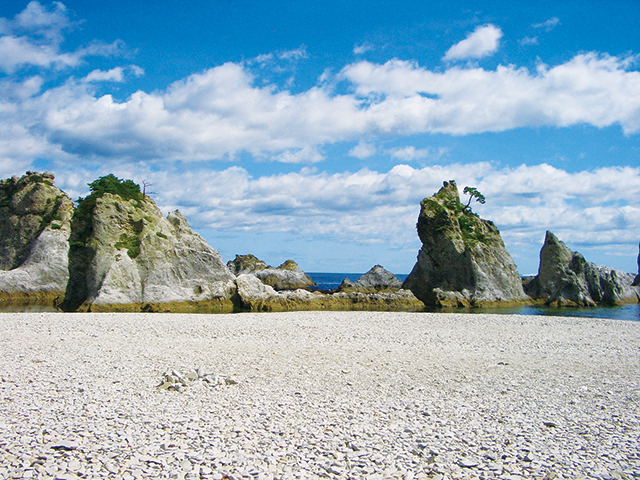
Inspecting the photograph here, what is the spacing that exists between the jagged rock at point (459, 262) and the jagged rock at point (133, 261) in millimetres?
22377

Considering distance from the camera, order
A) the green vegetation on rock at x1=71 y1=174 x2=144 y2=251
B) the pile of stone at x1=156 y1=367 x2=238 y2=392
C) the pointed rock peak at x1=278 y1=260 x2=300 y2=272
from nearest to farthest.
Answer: the pile of stone at x1=156 y1=367 x2=238 y2=392 → the green vegetation on rock at x1=71 y1=174 x2=144 y2=251 → the pointed rock peak at x1=278 y1=260 x2=300 y2=272

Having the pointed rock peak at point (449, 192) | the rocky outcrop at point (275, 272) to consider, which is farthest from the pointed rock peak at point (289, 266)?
the pointed rock peak at point (449, 192)

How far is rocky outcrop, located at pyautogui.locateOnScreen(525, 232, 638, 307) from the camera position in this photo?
46.3 metres

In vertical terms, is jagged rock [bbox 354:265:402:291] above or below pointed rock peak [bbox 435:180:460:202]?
below

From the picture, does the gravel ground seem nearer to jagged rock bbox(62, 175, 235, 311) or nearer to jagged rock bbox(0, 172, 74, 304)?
jagged rock bbox(62, 175, 235, 311)

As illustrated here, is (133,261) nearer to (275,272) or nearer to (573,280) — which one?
(275,272)

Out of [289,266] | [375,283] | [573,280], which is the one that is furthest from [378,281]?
[573,280]

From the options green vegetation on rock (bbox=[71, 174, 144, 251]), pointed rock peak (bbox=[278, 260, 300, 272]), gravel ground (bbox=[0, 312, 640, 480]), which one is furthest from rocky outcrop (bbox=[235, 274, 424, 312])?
pointed rock peak (bbox=[278, 260, 300, 272])

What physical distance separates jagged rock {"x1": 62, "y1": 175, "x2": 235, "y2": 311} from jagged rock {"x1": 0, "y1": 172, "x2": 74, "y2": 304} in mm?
10754

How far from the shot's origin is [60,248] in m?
44.4

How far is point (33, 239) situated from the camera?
1861 inches

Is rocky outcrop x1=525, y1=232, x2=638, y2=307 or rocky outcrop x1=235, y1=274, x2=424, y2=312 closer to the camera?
rocky outcrop x1=235, y1=274, x2=424, y2=312

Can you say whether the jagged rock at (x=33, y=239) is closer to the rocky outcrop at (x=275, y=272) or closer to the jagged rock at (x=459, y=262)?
the rocky outcrop at (x=275, y=272)

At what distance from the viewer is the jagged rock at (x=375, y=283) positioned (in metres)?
57.5
